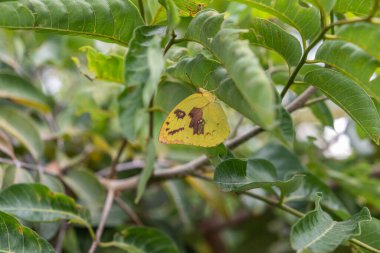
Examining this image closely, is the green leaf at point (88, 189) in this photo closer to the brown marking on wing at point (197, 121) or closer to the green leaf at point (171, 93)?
the green leaf at point (171, 93)

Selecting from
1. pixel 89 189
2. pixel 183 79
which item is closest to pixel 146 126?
pixel 89 189

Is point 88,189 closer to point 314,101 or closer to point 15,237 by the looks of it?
point 15,237

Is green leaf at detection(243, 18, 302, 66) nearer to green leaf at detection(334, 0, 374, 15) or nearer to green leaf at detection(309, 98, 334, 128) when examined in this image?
green leaf at detection(334, 0, 374, 15)

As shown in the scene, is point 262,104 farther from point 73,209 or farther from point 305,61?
point 73,209

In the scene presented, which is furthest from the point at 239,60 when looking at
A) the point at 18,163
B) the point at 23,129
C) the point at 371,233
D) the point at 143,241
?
the point at 23,129

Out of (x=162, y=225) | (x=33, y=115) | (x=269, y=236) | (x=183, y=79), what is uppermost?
(x=183, y=79)

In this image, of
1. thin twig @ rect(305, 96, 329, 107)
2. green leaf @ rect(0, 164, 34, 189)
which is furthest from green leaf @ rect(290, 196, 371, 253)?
green leaf @ rect(0, 164, 34, 189)

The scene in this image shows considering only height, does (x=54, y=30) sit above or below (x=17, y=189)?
above

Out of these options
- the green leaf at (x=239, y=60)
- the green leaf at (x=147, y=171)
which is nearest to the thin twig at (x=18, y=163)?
the green leaf at (x=147, y=171)
